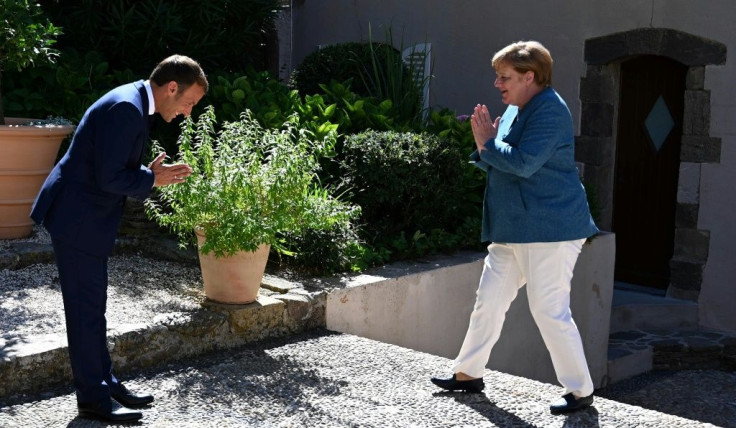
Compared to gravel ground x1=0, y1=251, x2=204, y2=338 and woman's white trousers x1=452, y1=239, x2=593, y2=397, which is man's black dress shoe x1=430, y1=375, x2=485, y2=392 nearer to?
woman's white trousers x1=452, y1=239, x2=593, y2=397

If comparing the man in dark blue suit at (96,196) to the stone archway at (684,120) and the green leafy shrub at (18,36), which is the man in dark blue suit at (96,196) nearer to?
the green leafy shrub at (18,36)

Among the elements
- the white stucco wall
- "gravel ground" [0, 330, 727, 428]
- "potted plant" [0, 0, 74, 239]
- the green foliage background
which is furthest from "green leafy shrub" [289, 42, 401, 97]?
"gravel ground" [0, 330, 727, 428]

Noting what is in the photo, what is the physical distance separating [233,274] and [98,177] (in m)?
1.54

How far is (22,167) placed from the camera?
6.30m

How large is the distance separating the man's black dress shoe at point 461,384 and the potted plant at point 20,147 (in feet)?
10.4

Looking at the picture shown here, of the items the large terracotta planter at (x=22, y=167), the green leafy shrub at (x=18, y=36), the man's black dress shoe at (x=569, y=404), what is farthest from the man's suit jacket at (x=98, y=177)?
the green leafy shrub at (x=18, y=36)

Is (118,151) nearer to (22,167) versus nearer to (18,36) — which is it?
(22,167)

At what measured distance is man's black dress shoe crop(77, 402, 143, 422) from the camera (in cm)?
386

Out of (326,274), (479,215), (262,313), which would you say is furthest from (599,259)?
(262,313)

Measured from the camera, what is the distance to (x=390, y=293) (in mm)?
6062

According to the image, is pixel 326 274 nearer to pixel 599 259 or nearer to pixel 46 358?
pixel 46 358

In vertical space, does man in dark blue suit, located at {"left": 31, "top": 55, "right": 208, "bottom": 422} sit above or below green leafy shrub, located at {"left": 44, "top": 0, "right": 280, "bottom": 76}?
below

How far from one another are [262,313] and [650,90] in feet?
18.1

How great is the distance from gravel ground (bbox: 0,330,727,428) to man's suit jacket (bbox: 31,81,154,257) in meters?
0.77
